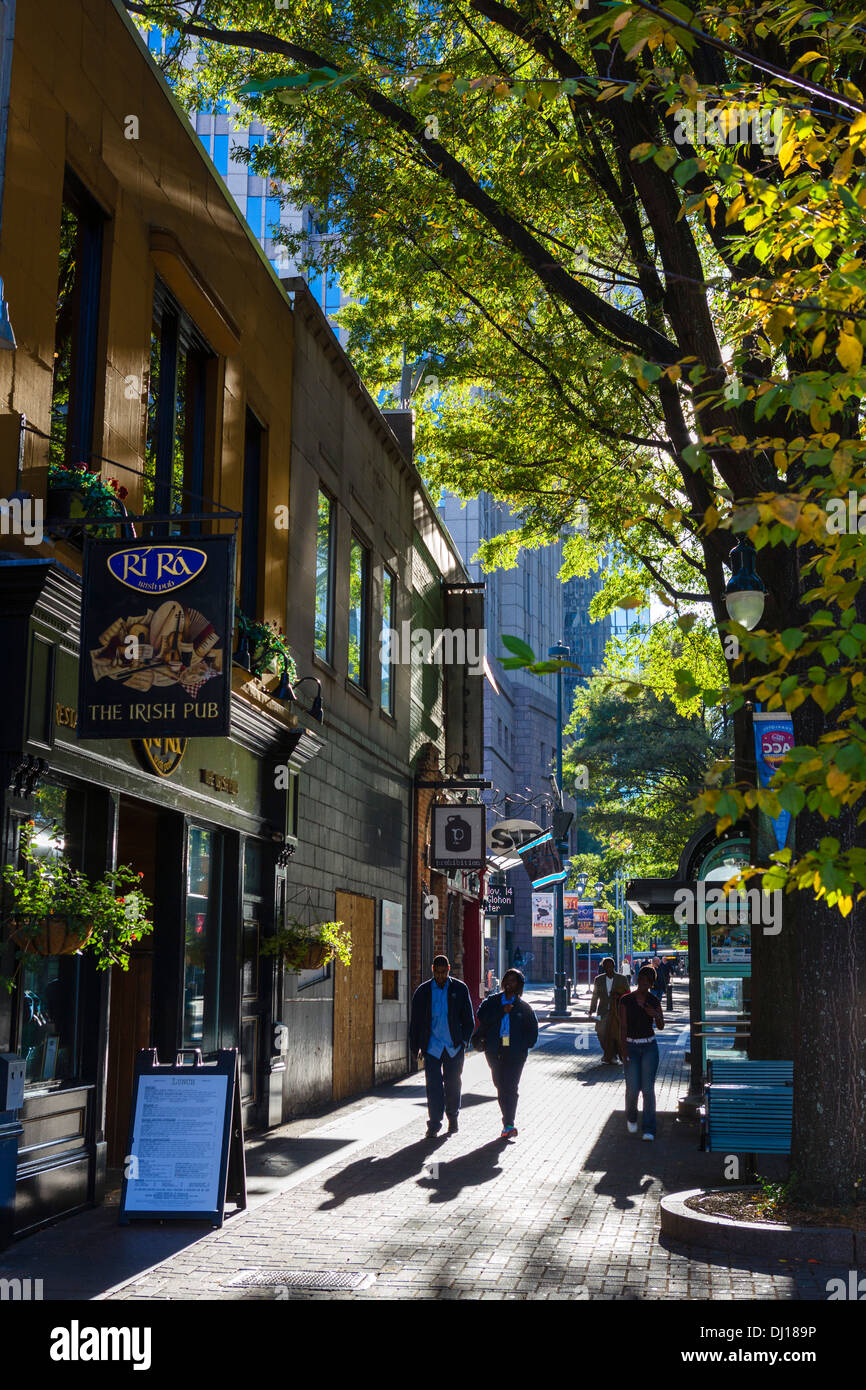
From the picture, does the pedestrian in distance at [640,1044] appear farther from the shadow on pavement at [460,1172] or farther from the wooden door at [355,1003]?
the wooden door at [355,1003]

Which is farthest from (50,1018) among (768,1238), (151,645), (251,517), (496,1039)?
(251,517)

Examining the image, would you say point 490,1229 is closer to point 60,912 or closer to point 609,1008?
point 60,912

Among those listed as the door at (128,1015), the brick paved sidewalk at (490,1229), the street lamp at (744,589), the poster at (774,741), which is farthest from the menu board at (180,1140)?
the street lamp at (744,589)

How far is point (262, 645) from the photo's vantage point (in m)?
13.9

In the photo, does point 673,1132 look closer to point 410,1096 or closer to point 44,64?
point 410,1096

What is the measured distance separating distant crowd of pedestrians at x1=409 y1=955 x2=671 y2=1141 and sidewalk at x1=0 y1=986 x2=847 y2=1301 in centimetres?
36

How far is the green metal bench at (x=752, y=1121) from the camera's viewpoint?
10.3 meters

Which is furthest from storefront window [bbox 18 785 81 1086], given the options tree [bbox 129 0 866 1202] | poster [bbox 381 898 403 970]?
poster [bbox 381 898 403 970]

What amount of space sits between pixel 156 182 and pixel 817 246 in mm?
7121

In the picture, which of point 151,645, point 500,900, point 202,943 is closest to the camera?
point 151,645

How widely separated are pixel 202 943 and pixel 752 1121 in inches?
209

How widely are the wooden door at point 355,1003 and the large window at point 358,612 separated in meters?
3.23

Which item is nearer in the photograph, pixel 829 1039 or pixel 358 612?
pixel 829 1039
